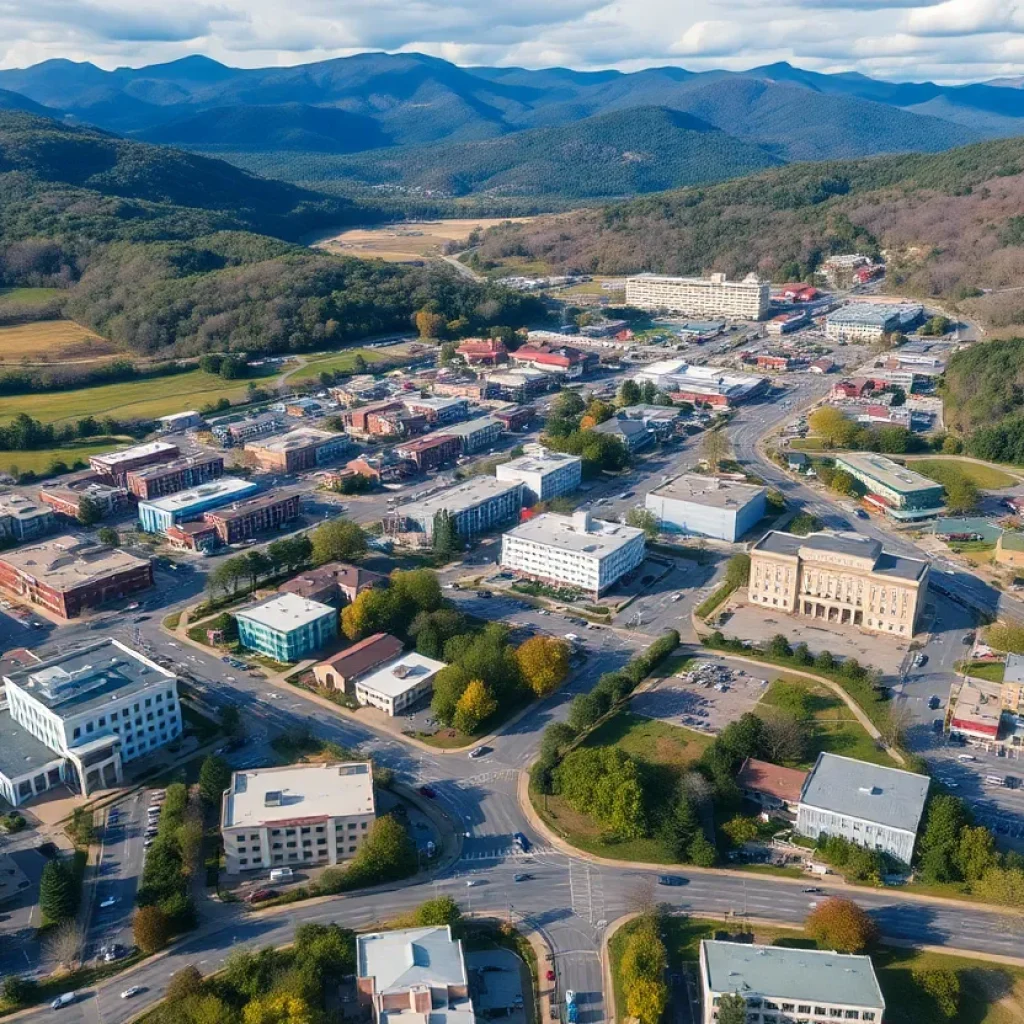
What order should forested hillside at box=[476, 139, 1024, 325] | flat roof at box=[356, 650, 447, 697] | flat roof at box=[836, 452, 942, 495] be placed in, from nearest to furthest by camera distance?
flat roof at box=[356, 650, 447, 697]
flat roof at box=[836, 452, 942, 495]
forested hillside at box=[476, 139, 1024, 325]

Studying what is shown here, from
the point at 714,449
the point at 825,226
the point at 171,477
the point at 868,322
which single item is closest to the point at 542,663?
the point at 714,449

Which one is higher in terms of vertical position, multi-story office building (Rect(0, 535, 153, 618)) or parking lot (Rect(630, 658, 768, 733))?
multi-story office building (Rect(0, 535, 153, 618))

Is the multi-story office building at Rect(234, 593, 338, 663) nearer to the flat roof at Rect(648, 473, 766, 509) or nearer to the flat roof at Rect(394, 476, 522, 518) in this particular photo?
the flat roof at Rect(394, 476, 522, 518)

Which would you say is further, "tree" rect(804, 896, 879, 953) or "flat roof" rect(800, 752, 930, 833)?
"flat roof" rect(800, 752, 930, 833)

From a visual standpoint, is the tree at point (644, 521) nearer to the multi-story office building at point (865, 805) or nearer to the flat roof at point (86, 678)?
the multi-story office building at point (865, 805)

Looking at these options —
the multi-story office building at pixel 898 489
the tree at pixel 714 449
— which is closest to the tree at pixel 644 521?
the tree at pixel 714 449

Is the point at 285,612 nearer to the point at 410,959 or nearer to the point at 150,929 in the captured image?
the point at 150,929

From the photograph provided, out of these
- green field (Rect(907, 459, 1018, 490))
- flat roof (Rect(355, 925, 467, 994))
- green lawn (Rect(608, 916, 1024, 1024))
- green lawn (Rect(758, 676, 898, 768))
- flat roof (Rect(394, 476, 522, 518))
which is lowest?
green lawn (Rect(608, 916, 1024, 1024))

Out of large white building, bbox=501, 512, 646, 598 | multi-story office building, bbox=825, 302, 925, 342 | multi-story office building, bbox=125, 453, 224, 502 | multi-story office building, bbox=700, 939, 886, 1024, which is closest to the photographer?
multi-story office building, bbox=700, 939, 886, 1024

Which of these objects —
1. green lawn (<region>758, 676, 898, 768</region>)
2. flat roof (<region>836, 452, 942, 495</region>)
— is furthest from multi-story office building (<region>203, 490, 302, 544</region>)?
flat roof (<region>836, 452, 942, 495</region>)
